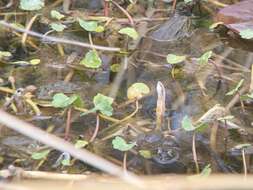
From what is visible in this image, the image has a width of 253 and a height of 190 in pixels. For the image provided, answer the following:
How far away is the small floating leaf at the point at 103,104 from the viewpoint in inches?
64.7

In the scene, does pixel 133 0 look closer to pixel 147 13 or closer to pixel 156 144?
pixel 147 13

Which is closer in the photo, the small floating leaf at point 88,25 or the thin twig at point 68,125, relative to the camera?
the thin twig at point 68,125

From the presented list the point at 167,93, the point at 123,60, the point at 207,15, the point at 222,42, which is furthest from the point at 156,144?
the point at 207,15

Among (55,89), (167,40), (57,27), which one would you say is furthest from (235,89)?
(57,27)

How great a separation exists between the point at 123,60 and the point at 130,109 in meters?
0.25

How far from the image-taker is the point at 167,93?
178cm

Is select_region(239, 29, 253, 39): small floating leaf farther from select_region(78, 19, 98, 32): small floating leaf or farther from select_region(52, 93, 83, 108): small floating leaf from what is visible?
select_region(52, 93, 83, 108): small floating leaf

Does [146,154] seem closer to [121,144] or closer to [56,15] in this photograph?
[121,144]

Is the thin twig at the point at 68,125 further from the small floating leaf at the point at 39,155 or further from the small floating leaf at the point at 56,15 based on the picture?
the small floating leaf at the point at 56,15

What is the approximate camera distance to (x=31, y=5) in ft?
6.79

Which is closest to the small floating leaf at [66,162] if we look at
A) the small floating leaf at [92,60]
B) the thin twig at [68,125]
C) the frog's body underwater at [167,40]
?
the thin twig at [68,125]

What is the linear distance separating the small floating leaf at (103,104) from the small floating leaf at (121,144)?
0.11m

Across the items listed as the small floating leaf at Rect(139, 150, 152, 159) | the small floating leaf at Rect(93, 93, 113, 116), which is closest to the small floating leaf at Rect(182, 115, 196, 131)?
the small floating leaf at Rect(139, 150, 152, 159)

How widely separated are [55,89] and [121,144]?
36 centimetres
